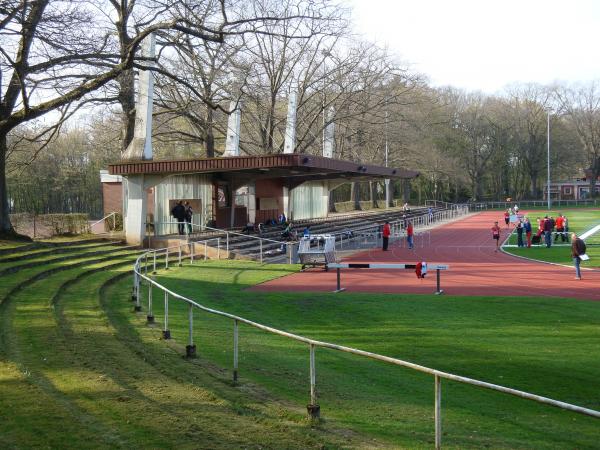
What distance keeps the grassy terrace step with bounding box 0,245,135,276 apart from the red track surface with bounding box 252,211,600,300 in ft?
23.6

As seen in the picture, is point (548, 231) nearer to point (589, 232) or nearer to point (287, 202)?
point (589, 232)

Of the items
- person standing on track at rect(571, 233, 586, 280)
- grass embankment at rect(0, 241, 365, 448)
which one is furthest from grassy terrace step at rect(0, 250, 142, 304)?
person standing on track at rect(571, 233, 586, 280)

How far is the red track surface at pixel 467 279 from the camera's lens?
70.1 feet

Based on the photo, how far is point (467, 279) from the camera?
24.5 metres

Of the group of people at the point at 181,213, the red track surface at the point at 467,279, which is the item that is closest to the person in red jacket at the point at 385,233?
the red track surface at the point at 467,279

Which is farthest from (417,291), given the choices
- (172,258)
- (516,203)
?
(516,203)

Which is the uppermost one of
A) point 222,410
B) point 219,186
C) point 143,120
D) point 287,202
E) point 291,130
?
point 291,130

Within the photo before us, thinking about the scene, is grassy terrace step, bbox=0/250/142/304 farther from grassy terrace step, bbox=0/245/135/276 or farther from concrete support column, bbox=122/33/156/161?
concrete support column, bbox=122/33/156/161

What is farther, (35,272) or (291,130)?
(291,130)

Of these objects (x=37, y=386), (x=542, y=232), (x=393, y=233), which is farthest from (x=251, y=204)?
(x=37, y=386)

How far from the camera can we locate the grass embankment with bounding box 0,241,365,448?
244 inches

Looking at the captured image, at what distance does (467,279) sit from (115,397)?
1906cm

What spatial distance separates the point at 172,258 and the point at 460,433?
890 inches

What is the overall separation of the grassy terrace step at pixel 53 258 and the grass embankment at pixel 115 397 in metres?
7.02
